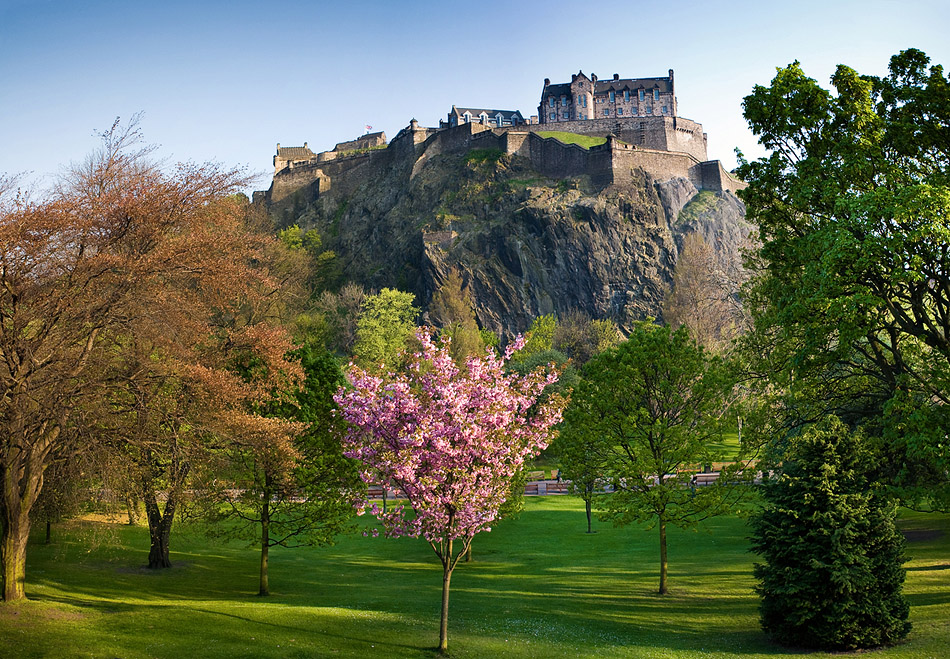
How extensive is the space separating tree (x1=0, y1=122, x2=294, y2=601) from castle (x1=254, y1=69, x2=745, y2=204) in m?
77.5

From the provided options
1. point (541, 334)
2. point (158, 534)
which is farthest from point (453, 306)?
point (158, 534)

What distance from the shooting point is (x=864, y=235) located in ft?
53.9

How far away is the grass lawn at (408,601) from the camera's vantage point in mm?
16922

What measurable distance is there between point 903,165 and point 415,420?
13.2m

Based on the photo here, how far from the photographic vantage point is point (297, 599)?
23.1 meters

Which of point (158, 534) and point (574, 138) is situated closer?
point (158, 534)

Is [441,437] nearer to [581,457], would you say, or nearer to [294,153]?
[581,457]

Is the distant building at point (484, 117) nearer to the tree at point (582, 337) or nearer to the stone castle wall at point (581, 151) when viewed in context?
the stone castle wall at point (581, 151)

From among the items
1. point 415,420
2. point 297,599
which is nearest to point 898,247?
point 415,420

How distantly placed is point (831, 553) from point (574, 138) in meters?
91.7

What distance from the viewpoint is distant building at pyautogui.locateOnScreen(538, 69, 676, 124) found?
116m

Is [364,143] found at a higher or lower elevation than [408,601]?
higher

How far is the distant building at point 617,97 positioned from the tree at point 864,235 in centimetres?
9915

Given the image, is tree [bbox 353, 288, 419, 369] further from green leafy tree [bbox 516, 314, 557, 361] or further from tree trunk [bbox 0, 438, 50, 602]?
tree trunk [bbox 0, 438, 50, 602]
